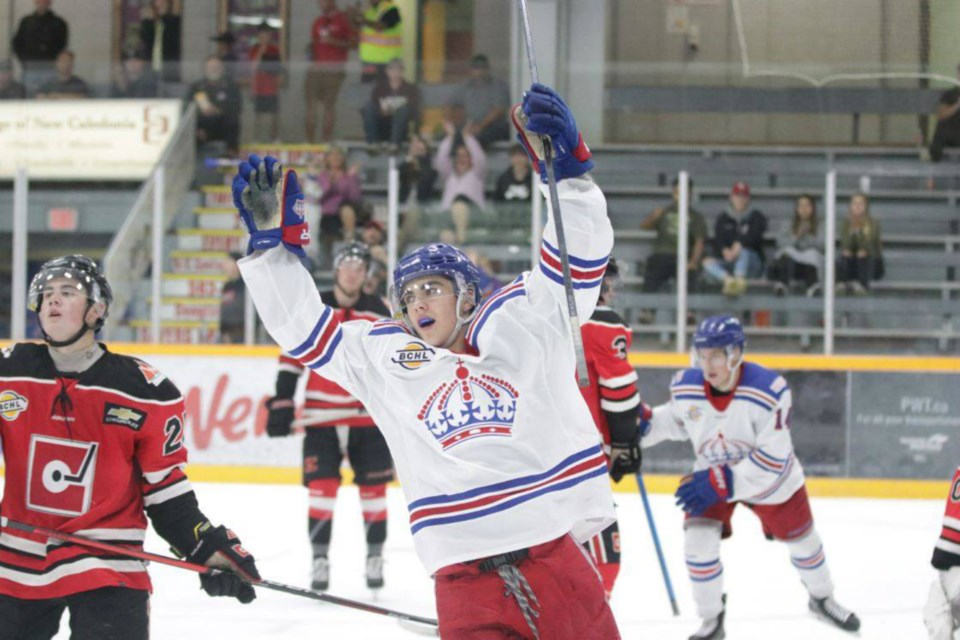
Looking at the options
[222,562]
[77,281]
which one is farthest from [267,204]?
[222,562]

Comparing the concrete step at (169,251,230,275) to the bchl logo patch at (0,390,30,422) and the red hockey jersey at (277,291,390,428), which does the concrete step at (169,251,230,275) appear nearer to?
the red hockey jersey at (277,291,390,428)

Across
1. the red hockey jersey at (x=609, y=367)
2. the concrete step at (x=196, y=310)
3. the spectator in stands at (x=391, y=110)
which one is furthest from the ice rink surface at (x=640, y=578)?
the spectator in stands at (x=391, y=110)

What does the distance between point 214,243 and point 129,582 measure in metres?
5.64

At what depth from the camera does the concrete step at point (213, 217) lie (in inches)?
314

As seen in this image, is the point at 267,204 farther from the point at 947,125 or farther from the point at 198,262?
the point at 947,125

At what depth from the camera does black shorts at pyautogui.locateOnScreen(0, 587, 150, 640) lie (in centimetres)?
257

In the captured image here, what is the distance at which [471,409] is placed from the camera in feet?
7.70

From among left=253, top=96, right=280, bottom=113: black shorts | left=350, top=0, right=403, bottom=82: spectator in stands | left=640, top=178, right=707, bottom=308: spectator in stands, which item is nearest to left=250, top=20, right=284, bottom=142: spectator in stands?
left=253, top=96, right=280, bottom=113: black shorts

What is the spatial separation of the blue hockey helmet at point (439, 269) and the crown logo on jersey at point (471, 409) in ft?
0.61

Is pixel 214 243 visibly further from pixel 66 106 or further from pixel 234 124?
pixel 66 106

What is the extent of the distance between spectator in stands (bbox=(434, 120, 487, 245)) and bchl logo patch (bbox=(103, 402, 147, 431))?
514cm

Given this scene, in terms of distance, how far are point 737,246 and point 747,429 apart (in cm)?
354

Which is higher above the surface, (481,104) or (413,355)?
(481,104)

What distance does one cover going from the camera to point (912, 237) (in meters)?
7.85
